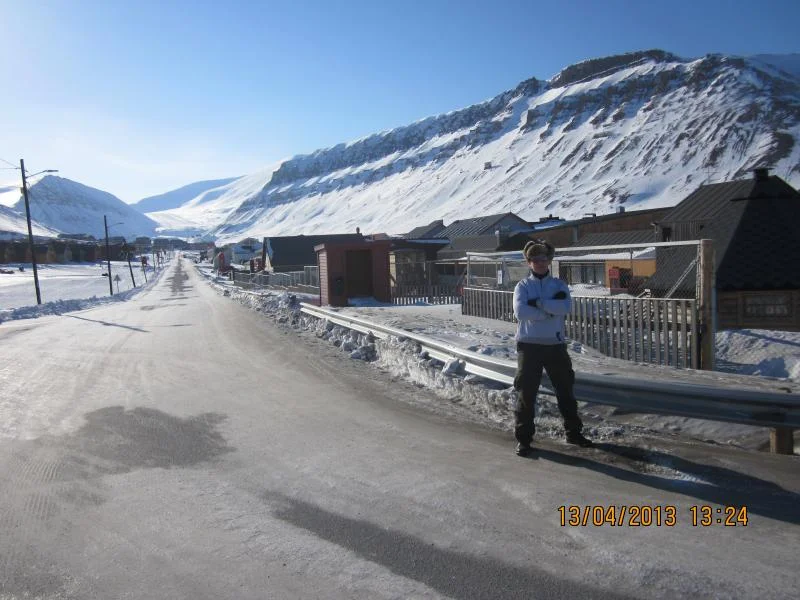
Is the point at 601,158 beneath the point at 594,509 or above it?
above

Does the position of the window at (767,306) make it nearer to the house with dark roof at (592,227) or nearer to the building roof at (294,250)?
the house with dark roof at (592,227)

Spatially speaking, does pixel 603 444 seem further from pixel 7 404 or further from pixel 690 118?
pixel 690 118

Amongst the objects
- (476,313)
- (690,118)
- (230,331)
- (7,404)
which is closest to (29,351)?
(230,331)

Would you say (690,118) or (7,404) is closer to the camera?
(7,404)

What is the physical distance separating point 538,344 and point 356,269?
62.2ft

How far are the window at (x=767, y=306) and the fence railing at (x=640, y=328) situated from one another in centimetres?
2283

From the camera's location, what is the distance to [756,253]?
3177 cm

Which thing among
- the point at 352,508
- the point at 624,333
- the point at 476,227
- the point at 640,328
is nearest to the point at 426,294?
the point at 624,333

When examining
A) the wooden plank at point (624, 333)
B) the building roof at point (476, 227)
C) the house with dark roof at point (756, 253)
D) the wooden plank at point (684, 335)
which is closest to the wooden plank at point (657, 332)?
the wooden plank at point (684, 335)

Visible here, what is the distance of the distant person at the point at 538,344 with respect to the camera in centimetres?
518

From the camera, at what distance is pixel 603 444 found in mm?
5375

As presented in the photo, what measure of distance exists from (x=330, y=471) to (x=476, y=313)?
39.9ft

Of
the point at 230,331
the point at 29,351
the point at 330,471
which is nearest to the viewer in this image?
the point at 330,471
